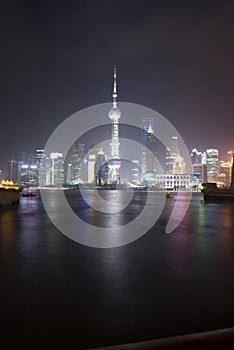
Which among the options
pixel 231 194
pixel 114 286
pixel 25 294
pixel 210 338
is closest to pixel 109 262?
pixel 114 286

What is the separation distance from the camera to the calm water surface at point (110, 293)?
369cm

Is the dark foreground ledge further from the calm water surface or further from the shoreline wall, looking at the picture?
the shoreline wall

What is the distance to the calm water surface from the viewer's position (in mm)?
3693

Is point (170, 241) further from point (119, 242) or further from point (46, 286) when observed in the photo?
point (46, 286)

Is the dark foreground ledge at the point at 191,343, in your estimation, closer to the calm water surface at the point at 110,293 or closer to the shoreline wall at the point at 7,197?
the calm water surface at the point at 110,293

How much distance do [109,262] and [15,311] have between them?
3522 millimetres

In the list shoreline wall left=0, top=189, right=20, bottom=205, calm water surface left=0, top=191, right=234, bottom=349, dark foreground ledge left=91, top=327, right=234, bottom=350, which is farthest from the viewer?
shoreline wall left=0, top=189, right=20, bottom=205

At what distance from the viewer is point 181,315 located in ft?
13.7

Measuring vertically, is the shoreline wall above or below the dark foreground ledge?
below

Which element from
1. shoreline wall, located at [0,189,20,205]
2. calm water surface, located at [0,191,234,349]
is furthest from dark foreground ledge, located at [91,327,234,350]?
shoreline wall, located at [0,189,20,205]

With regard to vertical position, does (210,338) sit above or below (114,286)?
above

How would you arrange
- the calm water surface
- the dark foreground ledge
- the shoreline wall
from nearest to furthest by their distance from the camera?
the dark foreground ledge → the calm water surface → the shoreline wall

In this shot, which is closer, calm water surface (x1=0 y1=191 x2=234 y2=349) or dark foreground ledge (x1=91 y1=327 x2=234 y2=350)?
dark foreground ledge (x1=91 y1=327 x2=234 y2=350)

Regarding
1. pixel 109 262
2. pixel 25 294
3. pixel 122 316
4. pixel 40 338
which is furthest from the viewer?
pixel 109 262
